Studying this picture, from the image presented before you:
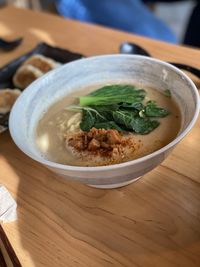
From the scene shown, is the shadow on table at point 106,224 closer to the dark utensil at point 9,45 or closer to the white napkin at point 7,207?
the white napkin at point 7,207

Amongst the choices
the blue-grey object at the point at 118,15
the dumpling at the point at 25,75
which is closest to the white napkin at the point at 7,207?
the dumpling at the point at 25,75

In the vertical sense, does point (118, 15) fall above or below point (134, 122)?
below

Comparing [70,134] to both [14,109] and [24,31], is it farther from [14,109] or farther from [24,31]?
[24,31]

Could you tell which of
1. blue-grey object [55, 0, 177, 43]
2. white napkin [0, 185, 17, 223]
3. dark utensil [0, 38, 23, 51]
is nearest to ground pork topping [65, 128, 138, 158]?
white napkin [0, 185, 17, 223]

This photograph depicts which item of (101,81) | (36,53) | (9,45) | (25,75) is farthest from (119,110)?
(9,45)

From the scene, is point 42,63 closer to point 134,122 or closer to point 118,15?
point 134,122

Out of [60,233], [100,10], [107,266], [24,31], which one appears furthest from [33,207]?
[100,10]
